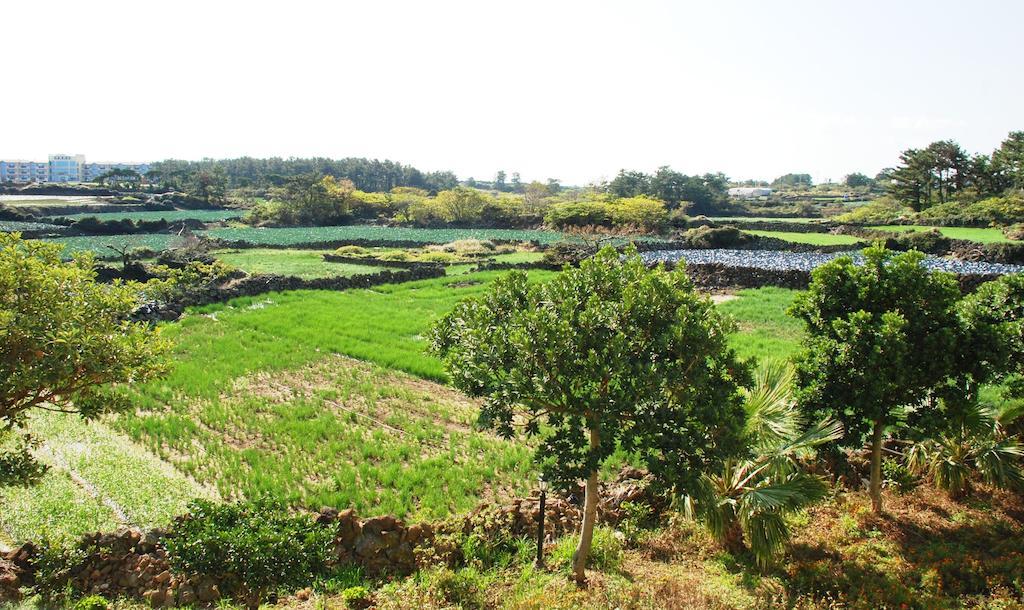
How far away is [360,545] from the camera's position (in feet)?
27.9

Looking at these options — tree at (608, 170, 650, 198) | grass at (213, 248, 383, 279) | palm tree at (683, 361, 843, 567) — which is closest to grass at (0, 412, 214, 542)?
palm tree at (683, 361, 843, 567)

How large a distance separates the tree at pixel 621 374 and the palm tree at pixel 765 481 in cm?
62

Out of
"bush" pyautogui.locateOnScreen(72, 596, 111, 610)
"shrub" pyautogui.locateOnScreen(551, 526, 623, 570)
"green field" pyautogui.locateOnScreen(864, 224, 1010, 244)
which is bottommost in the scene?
"shrub" pyautogui.locateOnScreen(551, 526, 623, 570)

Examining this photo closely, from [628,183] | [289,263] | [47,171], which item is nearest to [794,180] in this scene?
[628,183]

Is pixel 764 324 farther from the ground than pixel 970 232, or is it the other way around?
pixel 970 232

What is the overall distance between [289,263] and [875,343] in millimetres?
38979

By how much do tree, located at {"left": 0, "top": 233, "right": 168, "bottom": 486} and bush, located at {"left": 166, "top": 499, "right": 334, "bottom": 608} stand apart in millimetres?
1858

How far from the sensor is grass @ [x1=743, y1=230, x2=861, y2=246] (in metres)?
48.6

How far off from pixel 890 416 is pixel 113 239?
59765 millimetres

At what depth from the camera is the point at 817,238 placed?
54094 mm

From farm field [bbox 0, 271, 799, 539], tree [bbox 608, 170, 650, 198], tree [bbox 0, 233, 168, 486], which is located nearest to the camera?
tree [bbox 0, 233, 168, 486]

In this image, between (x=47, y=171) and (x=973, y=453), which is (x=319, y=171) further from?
(x=973, y=453)

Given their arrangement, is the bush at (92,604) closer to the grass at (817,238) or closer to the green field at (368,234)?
the grass at (817,238)

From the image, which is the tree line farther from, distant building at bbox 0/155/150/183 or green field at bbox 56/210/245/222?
distant building at bbox 0/155/150/183
